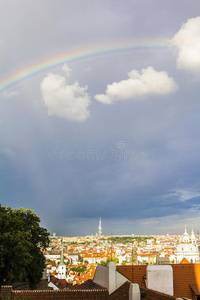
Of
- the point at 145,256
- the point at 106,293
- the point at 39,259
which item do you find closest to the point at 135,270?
the point at 106,293

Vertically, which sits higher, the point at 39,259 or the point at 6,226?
the point at 6,226

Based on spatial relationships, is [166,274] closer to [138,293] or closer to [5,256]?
[138,293]

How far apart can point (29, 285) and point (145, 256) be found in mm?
100563

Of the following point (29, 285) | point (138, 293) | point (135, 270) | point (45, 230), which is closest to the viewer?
point (138, 293)

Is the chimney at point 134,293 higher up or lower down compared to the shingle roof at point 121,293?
higher up

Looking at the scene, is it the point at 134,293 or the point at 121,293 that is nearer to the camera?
the point at 134,293

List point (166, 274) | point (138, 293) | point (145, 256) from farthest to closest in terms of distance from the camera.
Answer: point (145, 256), point (166, 274), point (138, 293)

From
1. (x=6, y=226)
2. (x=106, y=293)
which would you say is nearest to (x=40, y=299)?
(x=106, y=293)

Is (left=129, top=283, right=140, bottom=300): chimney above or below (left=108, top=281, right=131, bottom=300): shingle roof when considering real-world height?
above

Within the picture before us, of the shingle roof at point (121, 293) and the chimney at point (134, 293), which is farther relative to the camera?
the shingle roof at point (121, 293)

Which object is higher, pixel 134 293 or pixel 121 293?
pixel 134 293

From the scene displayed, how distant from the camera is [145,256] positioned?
121562 mm

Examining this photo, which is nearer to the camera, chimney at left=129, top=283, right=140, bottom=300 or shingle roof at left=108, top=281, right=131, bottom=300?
chimney at left=129, top=283, right=140, bottom=300

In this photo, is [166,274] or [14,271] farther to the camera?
[14,271]
